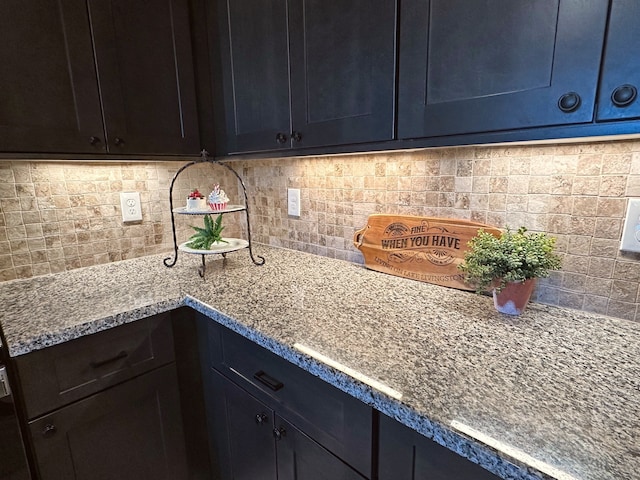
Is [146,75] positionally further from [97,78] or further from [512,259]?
[512,259]

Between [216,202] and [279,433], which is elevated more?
[216,202]

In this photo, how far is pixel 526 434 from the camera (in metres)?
0.46

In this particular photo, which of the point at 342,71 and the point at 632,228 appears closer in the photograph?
the point at 632,228

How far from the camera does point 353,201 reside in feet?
4.11

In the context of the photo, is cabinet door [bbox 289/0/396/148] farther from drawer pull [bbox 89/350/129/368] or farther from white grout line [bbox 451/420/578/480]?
drawer pull [bbox 89/350/129/368]

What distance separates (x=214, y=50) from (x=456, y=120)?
0.98 meters

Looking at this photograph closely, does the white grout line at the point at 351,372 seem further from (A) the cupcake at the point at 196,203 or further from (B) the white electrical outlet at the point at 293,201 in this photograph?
(B) the white electrical outlet at the point at 293,201

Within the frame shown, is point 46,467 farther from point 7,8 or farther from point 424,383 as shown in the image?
point 7,8

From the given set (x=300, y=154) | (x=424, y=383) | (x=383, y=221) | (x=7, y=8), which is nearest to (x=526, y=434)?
(x=424, y=383)

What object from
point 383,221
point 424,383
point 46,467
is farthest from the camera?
point 383,221

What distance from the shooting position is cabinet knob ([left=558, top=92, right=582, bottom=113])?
1.88ft

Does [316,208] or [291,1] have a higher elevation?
[291,1]

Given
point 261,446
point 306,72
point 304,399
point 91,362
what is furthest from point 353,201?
point 91,362

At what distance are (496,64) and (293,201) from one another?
95 cm
